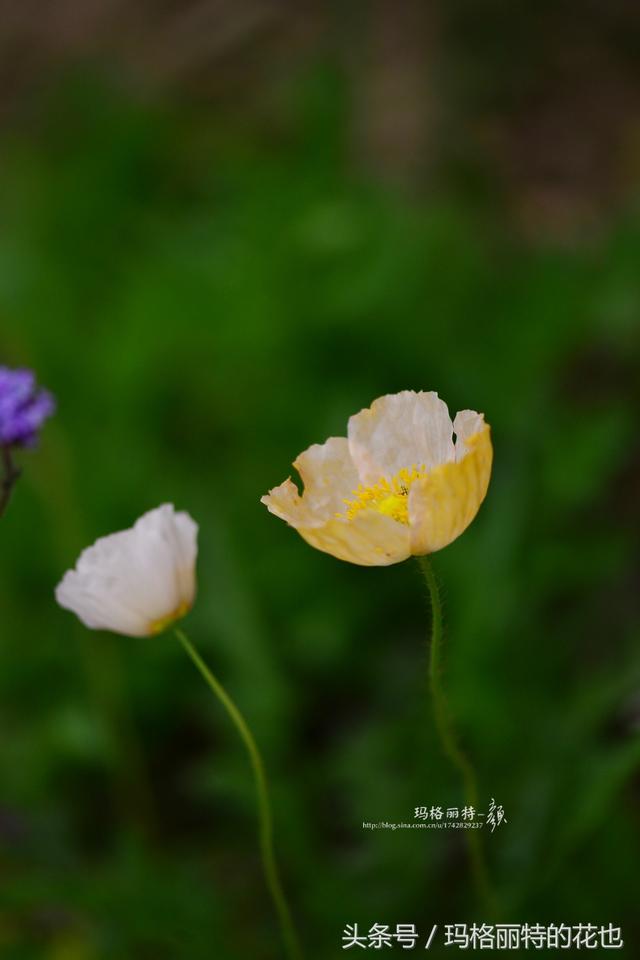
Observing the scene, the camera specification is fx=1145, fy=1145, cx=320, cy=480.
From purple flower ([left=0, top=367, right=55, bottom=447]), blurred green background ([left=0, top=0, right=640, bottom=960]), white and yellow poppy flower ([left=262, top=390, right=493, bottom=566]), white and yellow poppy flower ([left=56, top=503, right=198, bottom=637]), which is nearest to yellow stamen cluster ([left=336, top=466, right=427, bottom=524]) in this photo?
white and yellow poppy flower ([left=262, top=390, right=493, bottom=566])

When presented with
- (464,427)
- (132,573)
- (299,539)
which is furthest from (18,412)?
(299,539)

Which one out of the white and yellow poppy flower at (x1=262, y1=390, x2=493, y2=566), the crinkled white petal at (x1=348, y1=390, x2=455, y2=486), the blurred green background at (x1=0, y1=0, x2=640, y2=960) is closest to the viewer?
the white and yellow poppy flower at (x1=262, y1=390, x2=493, y2=566)

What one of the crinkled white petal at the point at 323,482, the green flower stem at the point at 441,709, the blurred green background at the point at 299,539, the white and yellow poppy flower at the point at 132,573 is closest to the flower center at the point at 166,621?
the white and yellow poppy flower at the point at 132,573

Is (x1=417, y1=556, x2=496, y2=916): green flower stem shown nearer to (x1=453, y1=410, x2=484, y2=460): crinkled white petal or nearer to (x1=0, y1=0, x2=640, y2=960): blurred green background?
(x1=453, y1=410, x2=484, y2=460): crinkled white petal

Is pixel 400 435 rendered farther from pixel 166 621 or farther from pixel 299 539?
pixel 299 539

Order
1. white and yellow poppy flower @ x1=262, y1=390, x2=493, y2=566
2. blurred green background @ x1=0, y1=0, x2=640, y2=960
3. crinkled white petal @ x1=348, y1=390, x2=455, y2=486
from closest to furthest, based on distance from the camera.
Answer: white and yellow poppy flower @ x1=262, y1=390, x2=493, y2=566 → crinkled white petal @ x1=348, y1=390, x2=455, y2=486 → blurred green background @ x1=0, y1=0, x2=640, y2=960

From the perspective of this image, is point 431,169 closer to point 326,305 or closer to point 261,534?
point 326,305

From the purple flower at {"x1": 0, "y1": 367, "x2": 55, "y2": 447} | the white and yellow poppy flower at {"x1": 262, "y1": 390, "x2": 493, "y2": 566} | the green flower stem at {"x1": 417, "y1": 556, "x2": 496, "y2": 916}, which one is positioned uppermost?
the purple flower at {"x1": 0, "y1": 367, "x2": 55, "y2": 447}
